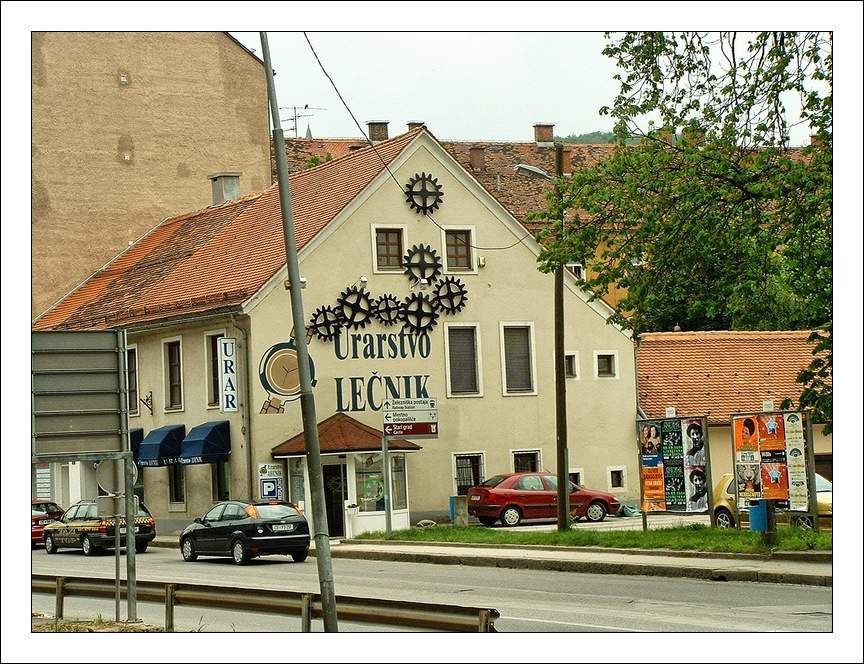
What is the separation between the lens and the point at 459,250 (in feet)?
139

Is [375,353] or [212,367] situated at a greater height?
[375,353]

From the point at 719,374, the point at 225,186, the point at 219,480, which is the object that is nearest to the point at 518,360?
the point at 719,374

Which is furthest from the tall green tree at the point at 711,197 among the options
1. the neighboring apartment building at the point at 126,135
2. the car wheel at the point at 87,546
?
the neighboring apartment building at the point at 126,135

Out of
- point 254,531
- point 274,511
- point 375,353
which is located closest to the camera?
point 254,531

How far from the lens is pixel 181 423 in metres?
42.4

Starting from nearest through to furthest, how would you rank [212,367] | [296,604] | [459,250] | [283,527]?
[296,604] → [283,527] → [212,367] → [459,250]

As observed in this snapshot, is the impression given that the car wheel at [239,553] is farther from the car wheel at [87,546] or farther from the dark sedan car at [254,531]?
the car wheel at [87,546]

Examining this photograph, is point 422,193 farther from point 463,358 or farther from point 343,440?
point 343,440

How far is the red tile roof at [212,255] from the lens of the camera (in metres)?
41.3

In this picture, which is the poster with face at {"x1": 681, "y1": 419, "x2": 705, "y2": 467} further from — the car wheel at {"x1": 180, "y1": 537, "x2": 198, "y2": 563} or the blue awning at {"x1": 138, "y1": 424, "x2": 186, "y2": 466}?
the blue awning at {"x1": 138, "y1": 424, "x2": 186, "y2": 466}

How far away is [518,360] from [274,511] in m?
13.3

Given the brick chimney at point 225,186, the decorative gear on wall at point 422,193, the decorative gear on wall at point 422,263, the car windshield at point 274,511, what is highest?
the brick chimney at point 225,186

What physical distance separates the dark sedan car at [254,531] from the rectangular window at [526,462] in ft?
37.7

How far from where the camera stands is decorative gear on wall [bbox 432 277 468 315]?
1652 inches
